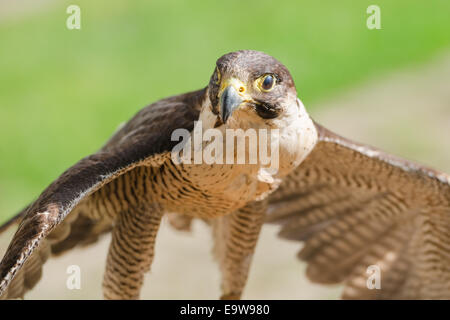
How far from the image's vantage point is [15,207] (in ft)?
42.8

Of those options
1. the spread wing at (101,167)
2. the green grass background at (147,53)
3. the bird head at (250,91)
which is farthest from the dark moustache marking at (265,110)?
the green grass background at (147,53)

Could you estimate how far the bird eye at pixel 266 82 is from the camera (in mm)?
5281

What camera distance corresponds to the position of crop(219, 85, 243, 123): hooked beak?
507 centimetres

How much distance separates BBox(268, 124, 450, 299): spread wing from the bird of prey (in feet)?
0.03

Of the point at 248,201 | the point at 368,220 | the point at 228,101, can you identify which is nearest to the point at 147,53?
the point at 368,220

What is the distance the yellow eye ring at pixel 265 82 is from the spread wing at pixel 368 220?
51.9 inches

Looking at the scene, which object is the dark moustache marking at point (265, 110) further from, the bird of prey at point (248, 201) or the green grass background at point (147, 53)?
the green grass background at point (147, 53)

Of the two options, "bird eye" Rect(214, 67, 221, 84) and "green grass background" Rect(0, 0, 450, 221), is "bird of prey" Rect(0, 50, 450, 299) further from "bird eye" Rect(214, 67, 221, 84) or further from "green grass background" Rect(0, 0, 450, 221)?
"green grass background" Rect(0, 0, 450, 221)

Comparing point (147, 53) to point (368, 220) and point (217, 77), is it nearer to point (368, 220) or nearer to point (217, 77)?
point (368, 220)

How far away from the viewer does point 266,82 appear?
5.30 meters

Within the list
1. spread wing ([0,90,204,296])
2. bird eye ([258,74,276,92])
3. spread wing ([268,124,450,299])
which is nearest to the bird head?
bird eye ([258,74,276,92])
